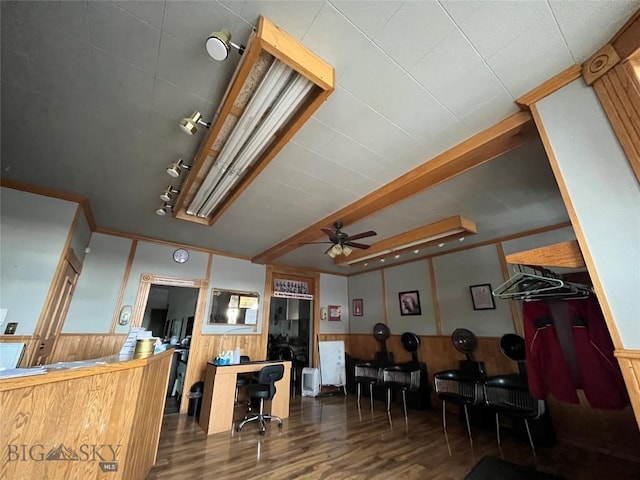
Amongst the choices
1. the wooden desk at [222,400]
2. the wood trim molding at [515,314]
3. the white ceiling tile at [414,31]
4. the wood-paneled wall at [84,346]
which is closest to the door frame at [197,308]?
the wood-paneled wall at [84,346]

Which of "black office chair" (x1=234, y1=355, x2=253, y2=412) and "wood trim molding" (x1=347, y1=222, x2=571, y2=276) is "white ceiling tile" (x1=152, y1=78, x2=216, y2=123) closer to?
"black office chair" (x1=234, y1=355, x2=253, y2=412)

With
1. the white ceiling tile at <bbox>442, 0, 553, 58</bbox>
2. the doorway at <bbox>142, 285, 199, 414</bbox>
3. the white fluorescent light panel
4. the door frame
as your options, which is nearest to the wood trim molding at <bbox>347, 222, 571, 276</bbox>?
the white ceiling tile at <bbox>442, 0, 553, 58</bbox>

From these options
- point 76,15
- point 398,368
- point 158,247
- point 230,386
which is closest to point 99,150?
point 76,15

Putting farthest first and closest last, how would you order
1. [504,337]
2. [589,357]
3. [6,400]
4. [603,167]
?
[504,337] < [589,357] < [603,167] < [6,400]

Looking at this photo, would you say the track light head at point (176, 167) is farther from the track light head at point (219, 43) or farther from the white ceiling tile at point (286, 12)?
the white ceiling tile at point (286, 12)

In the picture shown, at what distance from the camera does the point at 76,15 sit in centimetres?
133

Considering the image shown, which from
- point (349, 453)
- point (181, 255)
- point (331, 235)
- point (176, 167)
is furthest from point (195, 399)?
point (176, 167)

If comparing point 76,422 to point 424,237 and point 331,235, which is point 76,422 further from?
point 424,237

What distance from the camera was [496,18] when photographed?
1.33 meters

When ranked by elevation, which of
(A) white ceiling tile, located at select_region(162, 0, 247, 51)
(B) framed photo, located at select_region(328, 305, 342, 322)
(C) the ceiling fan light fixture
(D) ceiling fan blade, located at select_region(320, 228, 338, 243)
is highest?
(A) white ceiling tile, located at select_region(162, 0, 247, 51)

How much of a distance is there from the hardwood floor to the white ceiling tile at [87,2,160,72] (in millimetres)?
3471

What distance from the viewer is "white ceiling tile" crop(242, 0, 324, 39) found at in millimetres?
1283

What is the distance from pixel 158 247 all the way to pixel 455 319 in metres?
5.86

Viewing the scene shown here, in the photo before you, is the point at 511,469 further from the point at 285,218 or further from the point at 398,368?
the point at 285,218
